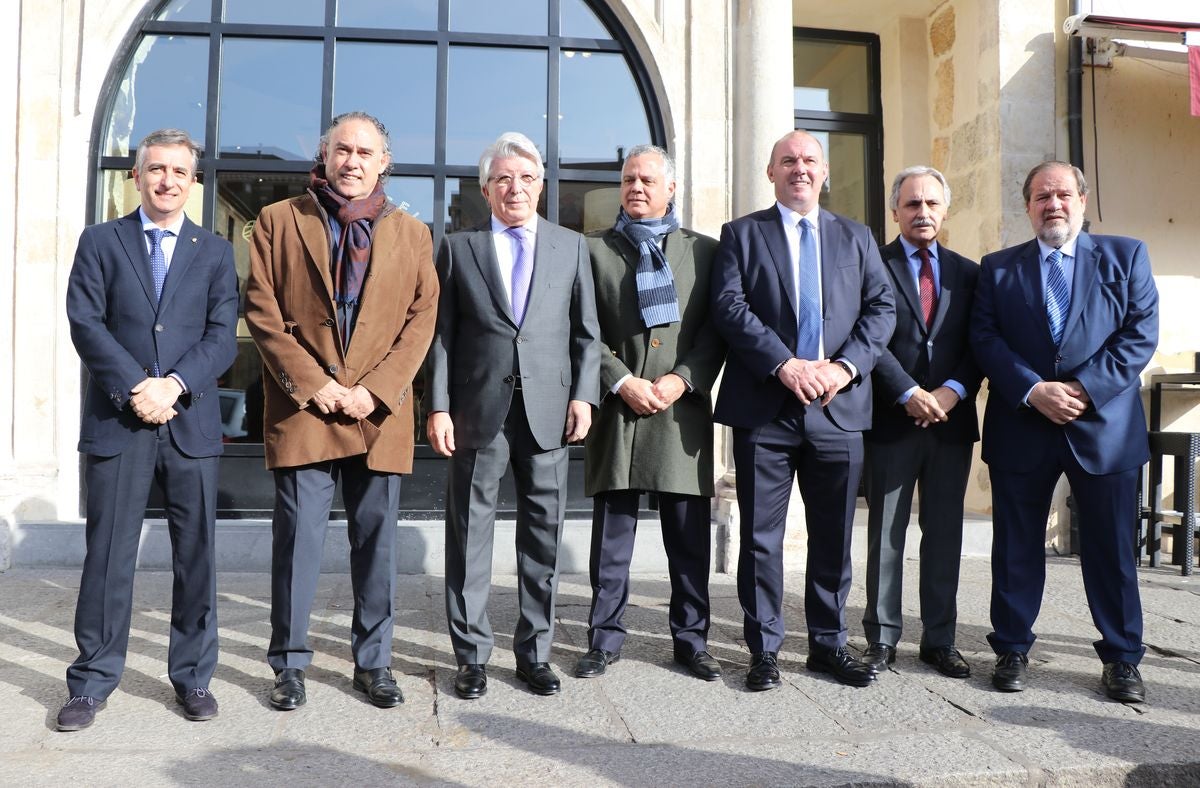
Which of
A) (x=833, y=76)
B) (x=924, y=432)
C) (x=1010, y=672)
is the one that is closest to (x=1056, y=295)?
(x=924, y=432)

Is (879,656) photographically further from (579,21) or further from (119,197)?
(119,197)

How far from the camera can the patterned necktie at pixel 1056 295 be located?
3.78m

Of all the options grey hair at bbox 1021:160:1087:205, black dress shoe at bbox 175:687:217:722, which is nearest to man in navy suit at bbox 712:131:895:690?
grey hair at bbox 1021:160:1087:205

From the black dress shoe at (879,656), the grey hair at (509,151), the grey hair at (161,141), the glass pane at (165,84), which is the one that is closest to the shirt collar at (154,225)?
the grey hair at (161,141)

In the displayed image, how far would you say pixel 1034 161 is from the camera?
22.1 ft

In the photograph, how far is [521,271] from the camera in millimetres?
3799

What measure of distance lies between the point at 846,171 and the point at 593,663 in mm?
5427

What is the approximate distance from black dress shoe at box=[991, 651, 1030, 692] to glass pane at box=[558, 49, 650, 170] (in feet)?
13.8

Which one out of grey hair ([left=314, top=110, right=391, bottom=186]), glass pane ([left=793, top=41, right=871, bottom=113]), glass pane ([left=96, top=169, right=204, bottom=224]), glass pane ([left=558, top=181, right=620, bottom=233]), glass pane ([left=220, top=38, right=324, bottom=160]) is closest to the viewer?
grey hair ([left=314, top=110, right=391, bottom=186])

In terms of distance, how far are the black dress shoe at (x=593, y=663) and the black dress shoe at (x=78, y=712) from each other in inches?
67.0

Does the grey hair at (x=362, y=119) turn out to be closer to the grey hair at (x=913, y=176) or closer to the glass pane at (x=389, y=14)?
the grey hair at (x=913, y=176)

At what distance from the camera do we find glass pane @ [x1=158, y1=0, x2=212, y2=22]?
6309mm

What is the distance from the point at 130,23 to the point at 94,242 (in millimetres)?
3635

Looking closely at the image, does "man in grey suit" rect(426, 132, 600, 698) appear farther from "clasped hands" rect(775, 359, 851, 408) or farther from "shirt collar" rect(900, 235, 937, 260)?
"shirt collar" rect(900, 235, 937, 260)
